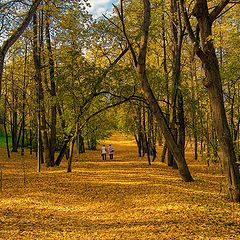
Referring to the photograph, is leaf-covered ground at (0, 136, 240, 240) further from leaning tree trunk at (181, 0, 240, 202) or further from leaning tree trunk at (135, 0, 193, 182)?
leaning tree trunk at (135, 0, 193, 182)

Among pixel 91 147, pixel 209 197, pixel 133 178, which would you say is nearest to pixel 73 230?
pixel 209 197

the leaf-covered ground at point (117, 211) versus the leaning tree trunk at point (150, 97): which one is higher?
the leaning tree trunk at point (150, 97)

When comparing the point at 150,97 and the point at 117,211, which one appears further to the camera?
the point at 150,97

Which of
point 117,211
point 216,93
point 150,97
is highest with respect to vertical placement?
point 150,97

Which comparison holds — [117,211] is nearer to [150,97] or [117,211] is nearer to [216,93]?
[216,93]

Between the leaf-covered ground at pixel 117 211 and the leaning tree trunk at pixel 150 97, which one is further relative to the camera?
the leaning tree trunk at pixel 150 97

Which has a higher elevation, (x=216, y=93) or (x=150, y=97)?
(x=150, y=97)

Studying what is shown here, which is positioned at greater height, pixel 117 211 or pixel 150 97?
pixel 150 97

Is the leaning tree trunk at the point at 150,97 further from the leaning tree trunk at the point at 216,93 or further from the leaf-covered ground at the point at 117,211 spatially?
the leaning tree trunk at the point at 216,93

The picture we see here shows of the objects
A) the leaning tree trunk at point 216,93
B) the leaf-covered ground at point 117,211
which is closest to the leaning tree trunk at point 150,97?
the leaf-covered ground at point 117,211

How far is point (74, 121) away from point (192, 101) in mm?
5662

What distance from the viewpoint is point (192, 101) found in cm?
1380

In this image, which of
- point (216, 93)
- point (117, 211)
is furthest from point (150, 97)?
point (117, 211)

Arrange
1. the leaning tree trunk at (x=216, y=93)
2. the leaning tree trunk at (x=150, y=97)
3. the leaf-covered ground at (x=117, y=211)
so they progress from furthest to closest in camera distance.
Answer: the leaning tree trunk at (x=150, y=97) < the leaning tree trunk at (x=216, y=93) < the leaf-covered ground at (x=117, y=211)
